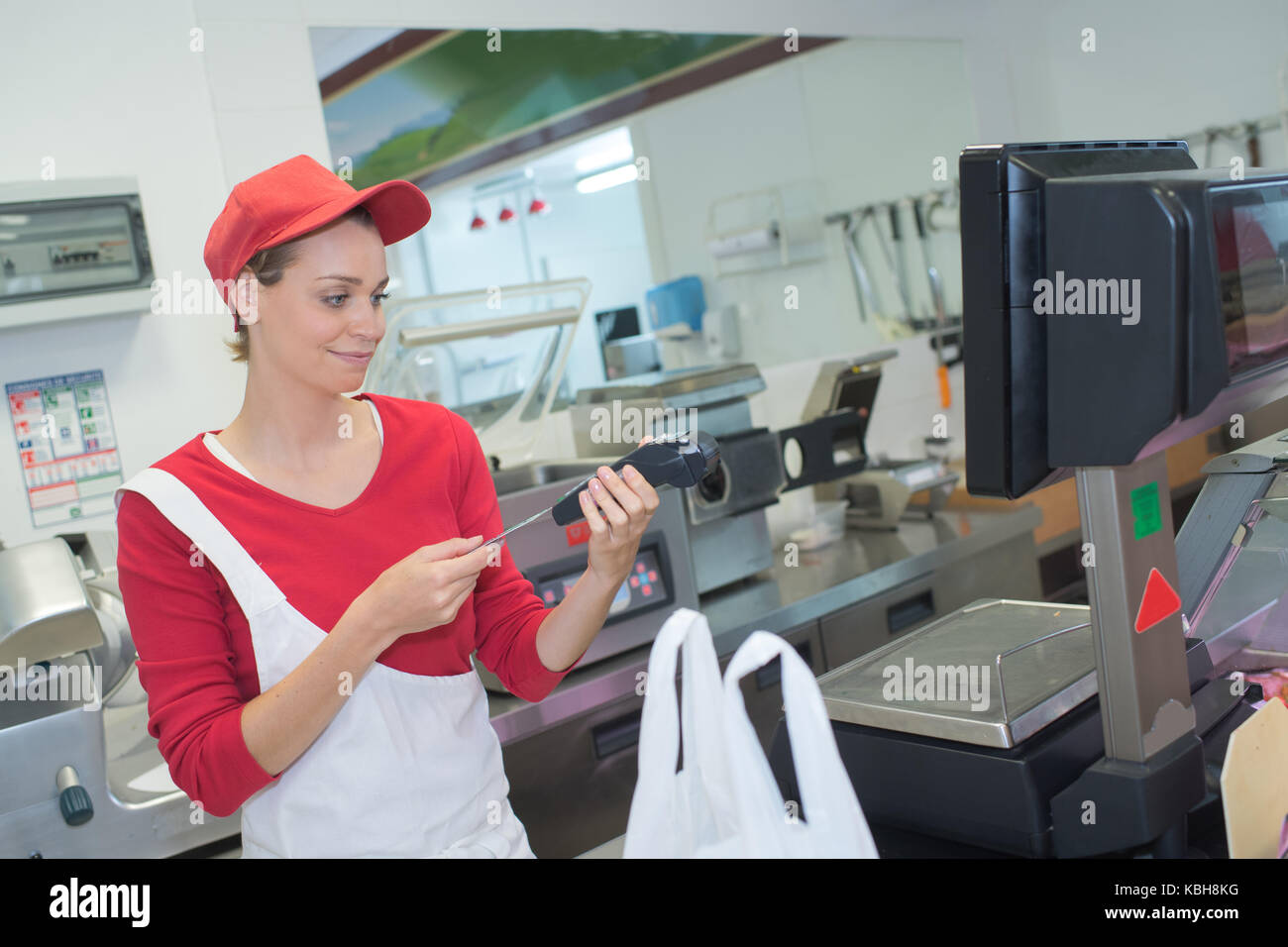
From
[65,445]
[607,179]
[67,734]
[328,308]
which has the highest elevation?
[607,179]

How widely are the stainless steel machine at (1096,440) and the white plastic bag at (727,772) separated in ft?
0.68

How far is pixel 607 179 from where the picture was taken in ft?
13.6

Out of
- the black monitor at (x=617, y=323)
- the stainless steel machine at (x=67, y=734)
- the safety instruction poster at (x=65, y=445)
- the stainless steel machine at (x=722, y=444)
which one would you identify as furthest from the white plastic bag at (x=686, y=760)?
the black monitor at (x=617, y=323)

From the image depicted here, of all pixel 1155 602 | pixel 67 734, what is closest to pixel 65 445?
pixel 67 734

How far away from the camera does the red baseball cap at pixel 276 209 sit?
3.44ft

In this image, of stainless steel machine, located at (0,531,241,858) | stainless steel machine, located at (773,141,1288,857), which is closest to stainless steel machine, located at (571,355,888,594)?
stainless steel machine, located at (0,531,241,858)

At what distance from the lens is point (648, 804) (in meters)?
0.72

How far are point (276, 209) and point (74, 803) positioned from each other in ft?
2.75

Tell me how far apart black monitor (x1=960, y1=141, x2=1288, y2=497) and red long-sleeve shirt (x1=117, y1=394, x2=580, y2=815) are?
2.04ft

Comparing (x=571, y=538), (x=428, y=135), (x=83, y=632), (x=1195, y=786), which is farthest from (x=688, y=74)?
(x=1195, y=786)

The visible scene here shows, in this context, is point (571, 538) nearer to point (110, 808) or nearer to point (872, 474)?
point (110, 808)

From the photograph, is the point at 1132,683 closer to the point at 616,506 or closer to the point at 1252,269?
the point at 1252,269

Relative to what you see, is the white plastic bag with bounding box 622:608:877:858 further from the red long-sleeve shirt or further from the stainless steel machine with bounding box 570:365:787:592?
the stainless steel machine with bounding box 570:365:787:592
